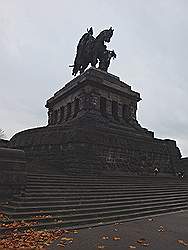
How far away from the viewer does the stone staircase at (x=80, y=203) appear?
24.2ft

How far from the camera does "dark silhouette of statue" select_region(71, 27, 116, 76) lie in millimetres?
29531

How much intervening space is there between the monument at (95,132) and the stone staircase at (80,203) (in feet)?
12.5

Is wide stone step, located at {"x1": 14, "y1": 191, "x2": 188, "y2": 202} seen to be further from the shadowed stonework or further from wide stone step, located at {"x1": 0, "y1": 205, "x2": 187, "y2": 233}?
the shadowed stonework

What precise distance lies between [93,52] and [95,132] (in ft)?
44.0

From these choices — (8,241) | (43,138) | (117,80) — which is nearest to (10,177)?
(8,241)

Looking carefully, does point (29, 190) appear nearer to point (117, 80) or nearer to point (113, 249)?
point (113, 249)

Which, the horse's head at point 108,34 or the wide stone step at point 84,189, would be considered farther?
the horse's head at point 108,34

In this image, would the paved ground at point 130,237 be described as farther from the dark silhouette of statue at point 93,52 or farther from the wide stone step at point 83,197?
the dark silhouette of statue at point 93,52

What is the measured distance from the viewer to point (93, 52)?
29469 millimetres

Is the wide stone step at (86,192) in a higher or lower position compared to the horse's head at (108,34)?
lower

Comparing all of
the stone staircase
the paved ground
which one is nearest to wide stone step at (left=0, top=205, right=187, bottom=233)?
the stone staircase

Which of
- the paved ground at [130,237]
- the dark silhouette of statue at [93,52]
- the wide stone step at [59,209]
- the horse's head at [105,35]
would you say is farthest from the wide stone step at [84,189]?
the horse's head at [105,35]

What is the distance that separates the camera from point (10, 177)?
9109 millimetres

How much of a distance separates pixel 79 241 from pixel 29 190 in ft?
13.1
